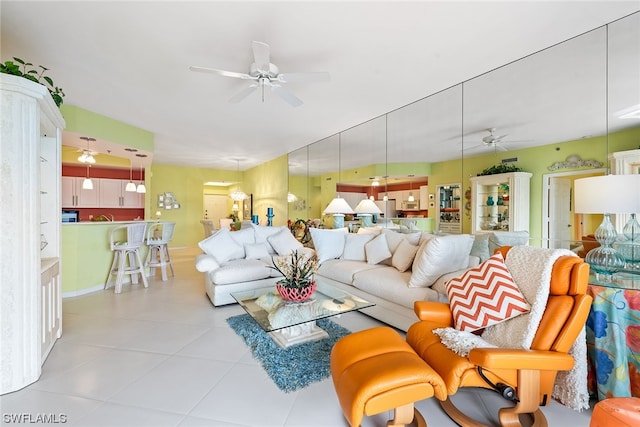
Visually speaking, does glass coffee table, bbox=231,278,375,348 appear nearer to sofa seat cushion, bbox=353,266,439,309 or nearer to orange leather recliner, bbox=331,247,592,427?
sofa seat cushion, bbox=353,266,439,309

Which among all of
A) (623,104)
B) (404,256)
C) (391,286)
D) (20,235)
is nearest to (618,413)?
(391,286)

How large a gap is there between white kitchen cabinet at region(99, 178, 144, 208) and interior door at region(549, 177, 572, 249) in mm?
8971

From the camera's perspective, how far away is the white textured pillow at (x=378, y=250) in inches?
138

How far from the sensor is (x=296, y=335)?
2.43m

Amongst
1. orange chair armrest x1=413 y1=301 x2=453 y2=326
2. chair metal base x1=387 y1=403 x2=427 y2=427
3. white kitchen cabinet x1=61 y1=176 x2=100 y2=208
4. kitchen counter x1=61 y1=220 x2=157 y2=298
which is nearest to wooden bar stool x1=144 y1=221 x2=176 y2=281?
kitchen counter x1=61 y1=220 x2=157 y2=298

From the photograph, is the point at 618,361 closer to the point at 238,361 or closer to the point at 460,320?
the point at 460,320

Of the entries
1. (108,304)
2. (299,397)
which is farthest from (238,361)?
(108,304)

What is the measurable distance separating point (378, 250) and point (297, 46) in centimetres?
250

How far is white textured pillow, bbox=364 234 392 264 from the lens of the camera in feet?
11.5

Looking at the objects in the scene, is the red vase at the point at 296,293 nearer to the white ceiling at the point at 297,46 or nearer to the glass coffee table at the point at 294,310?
the glass coffee table at the point at 294,310

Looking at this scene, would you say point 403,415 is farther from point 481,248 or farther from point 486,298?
point 481,248

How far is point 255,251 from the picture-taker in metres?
4.09

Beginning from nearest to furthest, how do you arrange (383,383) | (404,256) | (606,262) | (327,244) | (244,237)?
1. (383,383)
2. (606,262)
3. (404,256)
4. (327,244)
5. (244,237)

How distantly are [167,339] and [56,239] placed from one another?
1.44m
